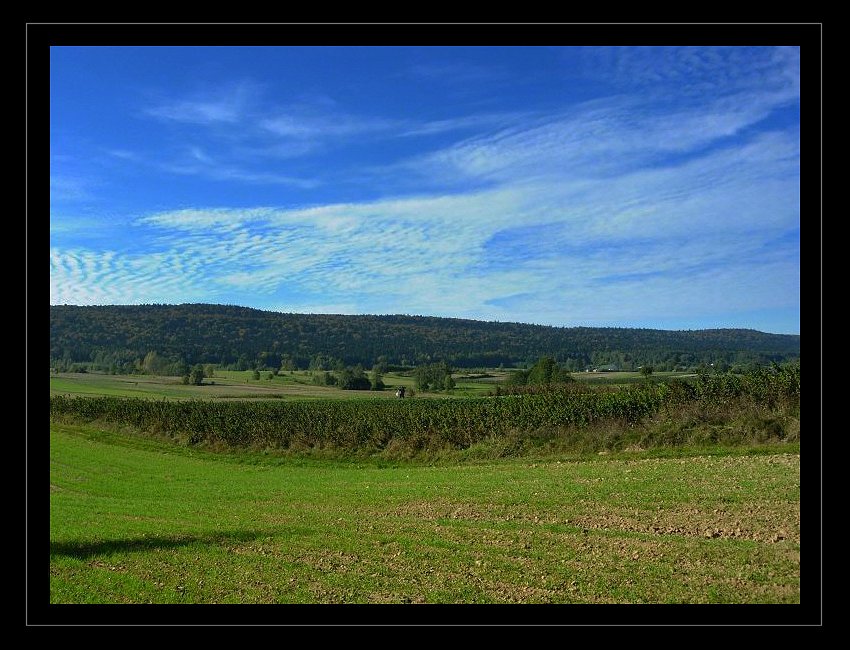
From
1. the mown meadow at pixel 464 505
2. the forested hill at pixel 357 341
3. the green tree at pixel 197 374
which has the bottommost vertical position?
the mown meadow at pixel 464 505

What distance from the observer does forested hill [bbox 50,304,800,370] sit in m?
19.5

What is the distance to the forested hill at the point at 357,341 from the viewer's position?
19.5 metres

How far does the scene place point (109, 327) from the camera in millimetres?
20750

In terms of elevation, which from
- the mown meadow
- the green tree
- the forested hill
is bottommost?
the mown meadow

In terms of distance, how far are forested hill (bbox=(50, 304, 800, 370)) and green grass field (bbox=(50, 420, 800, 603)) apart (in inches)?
269

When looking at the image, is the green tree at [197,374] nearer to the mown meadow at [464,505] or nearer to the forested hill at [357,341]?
the forested hill at [357,341]

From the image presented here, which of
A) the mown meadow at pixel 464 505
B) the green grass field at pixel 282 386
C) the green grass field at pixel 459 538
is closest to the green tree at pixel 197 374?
the green grass field at pixel 282 386

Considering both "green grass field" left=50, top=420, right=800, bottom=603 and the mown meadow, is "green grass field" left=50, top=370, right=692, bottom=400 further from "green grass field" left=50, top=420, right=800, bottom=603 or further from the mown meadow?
"green grass field" left=50, top=420, right=800, bottom=603

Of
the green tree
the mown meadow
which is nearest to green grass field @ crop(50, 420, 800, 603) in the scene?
the mown meadow

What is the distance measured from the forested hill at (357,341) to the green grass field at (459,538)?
6826mm

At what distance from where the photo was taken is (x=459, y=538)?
24.9ft

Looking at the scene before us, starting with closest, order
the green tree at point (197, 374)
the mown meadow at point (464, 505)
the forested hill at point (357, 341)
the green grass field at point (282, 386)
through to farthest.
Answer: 1. the mown meadow at point (464, 505)
2. the forested hill at point (357, 341)
3. the green grass field at point (282, 386)
4. the green tree at point (197, 374)

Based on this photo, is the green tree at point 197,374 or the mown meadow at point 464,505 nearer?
the mown meadow at point 464,505
